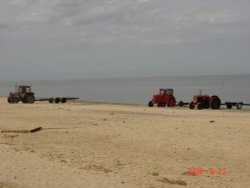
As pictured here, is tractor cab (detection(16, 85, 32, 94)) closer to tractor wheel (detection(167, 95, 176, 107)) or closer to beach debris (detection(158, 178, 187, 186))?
tractor wheel (detection(167, 95, 176, 107))

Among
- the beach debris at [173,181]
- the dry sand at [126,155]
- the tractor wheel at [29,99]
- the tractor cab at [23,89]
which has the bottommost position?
the beach debris at [173,181]

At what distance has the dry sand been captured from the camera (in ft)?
32.0

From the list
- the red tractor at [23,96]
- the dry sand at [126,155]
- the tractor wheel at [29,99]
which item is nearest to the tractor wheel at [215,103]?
the dry sand at [126,155]

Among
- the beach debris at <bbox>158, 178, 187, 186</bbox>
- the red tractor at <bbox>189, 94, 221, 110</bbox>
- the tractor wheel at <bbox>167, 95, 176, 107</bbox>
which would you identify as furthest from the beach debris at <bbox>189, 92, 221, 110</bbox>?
the beach debris at <bbox>158, 178, 187, 186</bbox>

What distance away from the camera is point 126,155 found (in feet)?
42.7

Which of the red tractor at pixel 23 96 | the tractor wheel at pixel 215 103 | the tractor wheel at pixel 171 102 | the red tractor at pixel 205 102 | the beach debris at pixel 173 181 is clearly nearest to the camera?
the beach debris at pixel 173 181

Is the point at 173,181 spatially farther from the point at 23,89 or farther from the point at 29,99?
the point at 23,89

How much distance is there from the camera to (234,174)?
10.7 meters

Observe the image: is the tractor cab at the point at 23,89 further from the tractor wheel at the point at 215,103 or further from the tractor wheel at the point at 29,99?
the tractor wheel at the point at 215,103

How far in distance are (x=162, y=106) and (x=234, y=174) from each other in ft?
84.6

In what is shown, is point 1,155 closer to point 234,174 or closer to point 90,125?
point 234,174

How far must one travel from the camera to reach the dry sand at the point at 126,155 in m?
9.76

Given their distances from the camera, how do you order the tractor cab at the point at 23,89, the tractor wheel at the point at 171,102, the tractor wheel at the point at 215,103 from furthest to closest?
the tractor cab at the point at 23,89
the tractor wheel at the point at 171,102
the tractor wheel at the point at 215,103

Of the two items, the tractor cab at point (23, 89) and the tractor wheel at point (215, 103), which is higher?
the tractor cab at point (23, 89)
